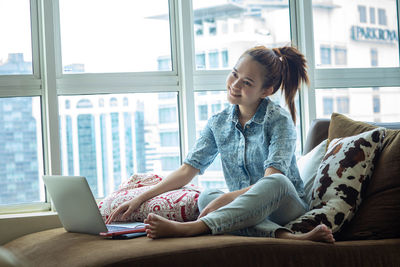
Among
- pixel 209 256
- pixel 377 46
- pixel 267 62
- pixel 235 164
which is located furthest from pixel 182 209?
pixel 377 46

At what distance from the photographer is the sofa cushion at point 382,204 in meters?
1.76

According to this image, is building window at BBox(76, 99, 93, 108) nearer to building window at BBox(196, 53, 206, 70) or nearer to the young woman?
building window at BBox(196, 53, 206, 70)

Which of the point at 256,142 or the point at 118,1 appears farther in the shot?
the point at 118,1

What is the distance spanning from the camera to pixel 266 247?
61.1 inches

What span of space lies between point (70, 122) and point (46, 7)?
0.60m

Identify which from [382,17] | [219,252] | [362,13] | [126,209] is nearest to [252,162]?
[126,209]

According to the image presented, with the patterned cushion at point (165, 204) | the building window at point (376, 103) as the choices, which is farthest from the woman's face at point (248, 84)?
the building window at point (376, 103)

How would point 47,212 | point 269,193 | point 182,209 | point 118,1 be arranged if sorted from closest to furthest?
point 269,193
point 182,209
point 47,212
point 118,1

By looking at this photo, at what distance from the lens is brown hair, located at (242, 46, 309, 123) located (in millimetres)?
2260

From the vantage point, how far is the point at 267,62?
2240mm

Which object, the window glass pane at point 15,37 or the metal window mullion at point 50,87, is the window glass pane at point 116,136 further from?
the window glass pane at point 15,37

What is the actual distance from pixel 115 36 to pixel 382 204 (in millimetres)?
1700

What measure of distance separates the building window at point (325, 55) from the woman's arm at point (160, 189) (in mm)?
1244

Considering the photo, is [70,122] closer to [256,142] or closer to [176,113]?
[176,113]
